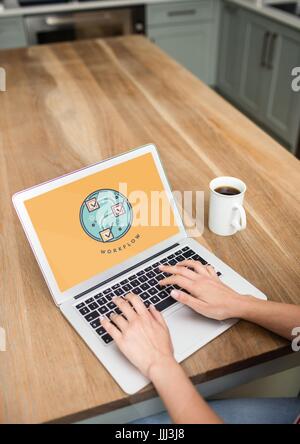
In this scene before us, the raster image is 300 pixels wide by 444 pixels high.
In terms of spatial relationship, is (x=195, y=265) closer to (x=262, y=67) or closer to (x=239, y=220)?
(x=239, y=220)

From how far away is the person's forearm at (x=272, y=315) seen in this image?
690 millimetres

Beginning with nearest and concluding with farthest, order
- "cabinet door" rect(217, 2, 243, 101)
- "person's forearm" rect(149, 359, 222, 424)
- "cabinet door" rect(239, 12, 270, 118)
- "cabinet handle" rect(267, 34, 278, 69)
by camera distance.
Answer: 1. "person's forearm" rect(149, 359, 222, 424)
2. "cabinet handle" rect(267, 34, 278, 69)
3. "cabinet door" rect(239, 12, 270, 118)
4. "cabinet door" rect(217, 2, 243, 101)

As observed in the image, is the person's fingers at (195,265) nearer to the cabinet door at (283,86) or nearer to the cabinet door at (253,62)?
the cabinet door at (283,86)

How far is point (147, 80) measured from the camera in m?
1.67

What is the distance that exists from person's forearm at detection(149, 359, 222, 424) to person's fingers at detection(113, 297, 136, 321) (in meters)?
0.10

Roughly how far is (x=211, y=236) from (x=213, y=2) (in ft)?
9.73

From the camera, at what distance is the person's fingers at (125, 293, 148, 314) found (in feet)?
2.31

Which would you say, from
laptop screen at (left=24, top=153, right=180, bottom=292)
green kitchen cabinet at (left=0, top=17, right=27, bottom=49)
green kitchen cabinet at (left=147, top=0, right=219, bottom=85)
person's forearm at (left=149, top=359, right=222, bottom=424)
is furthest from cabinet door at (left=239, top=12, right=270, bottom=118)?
person's forearm at (left=149, top=359, right=222, bottom=424)

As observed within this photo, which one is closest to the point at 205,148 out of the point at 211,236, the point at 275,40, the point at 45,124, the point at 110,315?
the point at 211,236

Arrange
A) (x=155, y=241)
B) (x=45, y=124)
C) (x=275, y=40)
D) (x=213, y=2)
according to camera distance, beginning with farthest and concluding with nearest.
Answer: (x=213, y=2) < (x=275, y=40) < (x=45, y=124) < (x=155, y=241)

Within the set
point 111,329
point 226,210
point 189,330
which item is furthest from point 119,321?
point 226,210

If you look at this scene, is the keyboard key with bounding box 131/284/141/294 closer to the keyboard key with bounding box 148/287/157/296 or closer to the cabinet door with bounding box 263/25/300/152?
the keyboard key with bounding box 148/287/157/296

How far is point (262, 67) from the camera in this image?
2861mm
